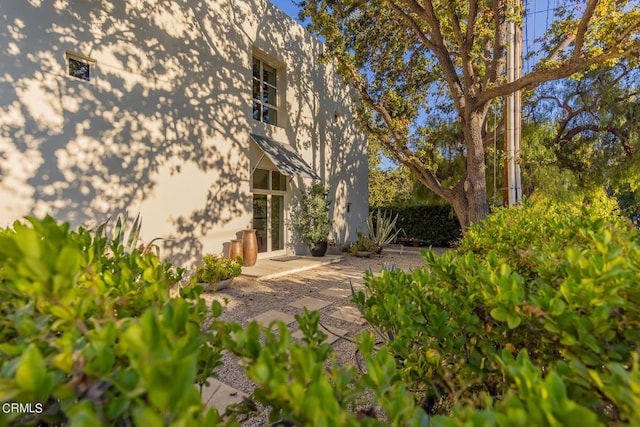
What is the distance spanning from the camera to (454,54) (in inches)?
327

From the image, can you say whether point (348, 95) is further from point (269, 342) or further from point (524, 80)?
point (269, 342)

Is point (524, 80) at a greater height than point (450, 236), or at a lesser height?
greater

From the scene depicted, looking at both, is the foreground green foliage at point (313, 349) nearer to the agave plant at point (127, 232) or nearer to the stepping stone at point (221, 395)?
the stepping stone at point (221, 395)

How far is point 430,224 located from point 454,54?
10.9m

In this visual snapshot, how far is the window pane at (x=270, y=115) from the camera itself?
11.6 metres

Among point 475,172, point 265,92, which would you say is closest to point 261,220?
point 265,92

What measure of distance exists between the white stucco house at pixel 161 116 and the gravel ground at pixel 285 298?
213 centimetres

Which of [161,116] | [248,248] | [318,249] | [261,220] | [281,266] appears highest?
[161,116]

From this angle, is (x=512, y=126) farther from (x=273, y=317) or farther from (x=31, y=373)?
(x=31, y=373)

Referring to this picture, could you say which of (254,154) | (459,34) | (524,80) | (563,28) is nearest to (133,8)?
(254,154)

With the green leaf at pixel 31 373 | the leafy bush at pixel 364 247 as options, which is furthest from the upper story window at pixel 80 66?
the leafy bush at pixel 364 247

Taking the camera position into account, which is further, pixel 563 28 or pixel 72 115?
pixel 563 28

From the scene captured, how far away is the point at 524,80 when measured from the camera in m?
6.54

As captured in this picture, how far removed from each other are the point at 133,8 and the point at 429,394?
953 cm
